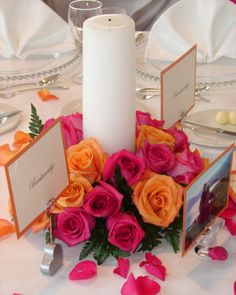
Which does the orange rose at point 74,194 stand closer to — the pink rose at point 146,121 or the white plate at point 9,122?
the pink rose at point 146,121

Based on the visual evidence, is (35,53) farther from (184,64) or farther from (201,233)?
(201,233)

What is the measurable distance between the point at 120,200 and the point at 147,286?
0.13 m

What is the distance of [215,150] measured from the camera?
1146 mm

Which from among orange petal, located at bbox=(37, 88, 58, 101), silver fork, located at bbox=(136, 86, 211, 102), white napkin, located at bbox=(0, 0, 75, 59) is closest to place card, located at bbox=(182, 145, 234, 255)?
silver fork, located at bbox=(136, 86, 211, 102)

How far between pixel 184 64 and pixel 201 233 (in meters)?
0.35

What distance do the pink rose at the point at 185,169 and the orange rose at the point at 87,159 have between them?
0.38ft

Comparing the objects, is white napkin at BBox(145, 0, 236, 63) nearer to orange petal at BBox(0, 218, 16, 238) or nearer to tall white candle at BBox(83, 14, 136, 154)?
tall white candle at BBox(83, 14, 136, 154)

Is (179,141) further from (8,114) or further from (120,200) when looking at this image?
(8,114)

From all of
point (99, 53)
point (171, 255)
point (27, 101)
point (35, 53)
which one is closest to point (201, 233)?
point (171, 255)

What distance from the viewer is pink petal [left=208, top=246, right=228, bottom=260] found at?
861mm

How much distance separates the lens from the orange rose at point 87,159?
A: 87 centimetres

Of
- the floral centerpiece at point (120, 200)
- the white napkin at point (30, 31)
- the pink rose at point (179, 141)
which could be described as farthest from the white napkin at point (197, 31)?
the floral centerpiece at point (120, 200)

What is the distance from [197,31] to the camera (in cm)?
155

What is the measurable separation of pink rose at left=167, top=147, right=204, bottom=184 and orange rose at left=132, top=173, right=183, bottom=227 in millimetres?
43
